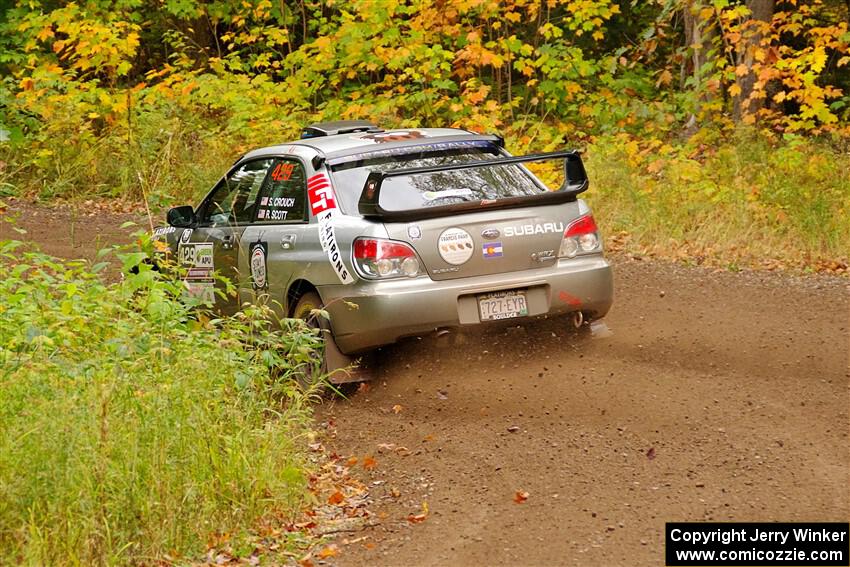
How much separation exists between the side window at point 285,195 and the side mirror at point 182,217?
89cm

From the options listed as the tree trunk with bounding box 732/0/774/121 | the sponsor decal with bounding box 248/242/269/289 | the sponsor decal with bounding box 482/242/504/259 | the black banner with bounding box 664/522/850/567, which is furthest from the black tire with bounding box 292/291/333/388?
the tree trunk with bounding box 732/0/774/121

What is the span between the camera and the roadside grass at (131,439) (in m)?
5.00

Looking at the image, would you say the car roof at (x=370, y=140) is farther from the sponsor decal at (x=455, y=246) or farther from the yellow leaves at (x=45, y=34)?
the yellow leaves at (x=45, y=34)

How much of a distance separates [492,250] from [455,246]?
9.9 inches

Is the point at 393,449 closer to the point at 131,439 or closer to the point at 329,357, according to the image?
the point at 329,357

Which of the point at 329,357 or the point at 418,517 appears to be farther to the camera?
the point at 329,357

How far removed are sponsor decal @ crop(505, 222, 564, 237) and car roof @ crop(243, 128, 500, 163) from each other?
1.12 m

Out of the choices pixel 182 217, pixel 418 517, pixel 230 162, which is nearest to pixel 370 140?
pixel 182 217

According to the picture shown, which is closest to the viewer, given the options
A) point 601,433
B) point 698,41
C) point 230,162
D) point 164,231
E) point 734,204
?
point 601,433

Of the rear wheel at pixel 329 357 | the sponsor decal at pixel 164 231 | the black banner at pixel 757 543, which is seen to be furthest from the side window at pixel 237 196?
the black banner at pixel 757 543

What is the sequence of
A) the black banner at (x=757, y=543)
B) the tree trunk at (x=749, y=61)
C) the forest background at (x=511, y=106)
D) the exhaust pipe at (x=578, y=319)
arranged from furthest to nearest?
the tree trunk at (x=749, y=61) < the forest background at (x=511, y=106) < the exhaust pipe at (x=578, y=319) < the black banner at (x=757, y=543)

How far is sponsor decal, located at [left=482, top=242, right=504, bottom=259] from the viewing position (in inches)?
301

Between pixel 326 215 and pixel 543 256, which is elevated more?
pixel 326 215

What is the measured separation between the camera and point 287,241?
8297 mm
